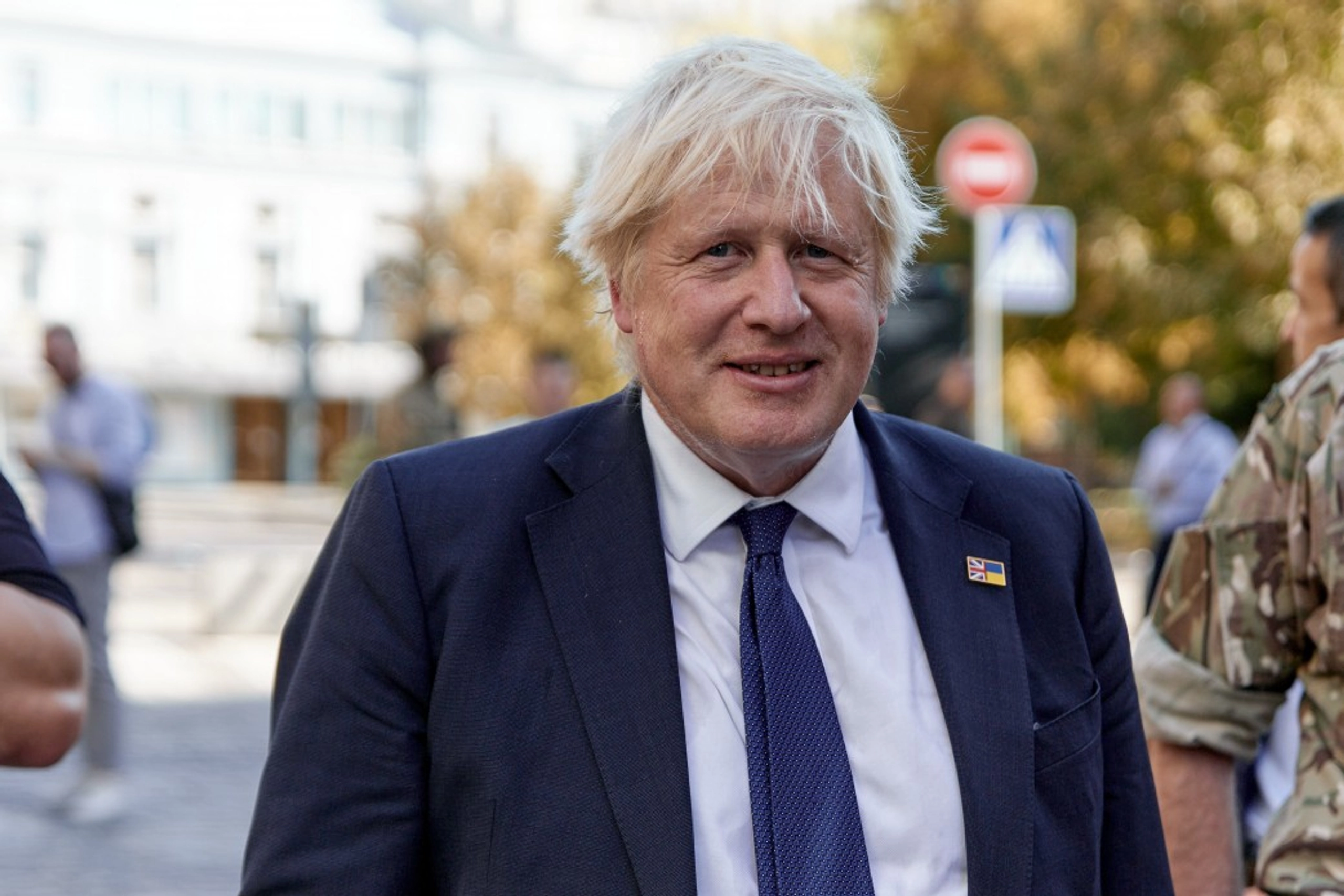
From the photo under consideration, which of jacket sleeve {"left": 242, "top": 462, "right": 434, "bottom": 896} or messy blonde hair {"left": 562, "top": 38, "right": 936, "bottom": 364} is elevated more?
messy blonde hair {"left": 562, "top": 38, "right": 936, "bottom": 364}

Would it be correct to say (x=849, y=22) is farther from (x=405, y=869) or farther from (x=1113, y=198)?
(x=405, y=869)

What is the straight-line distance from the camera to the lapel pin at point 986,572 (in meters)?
2.45

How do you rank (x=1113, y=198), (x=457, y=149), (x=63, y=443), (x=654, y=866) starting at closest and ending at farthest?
(x=654, y=866) → (x=63, y=443) → (x=1113, y=198) → (x=457, y=149)

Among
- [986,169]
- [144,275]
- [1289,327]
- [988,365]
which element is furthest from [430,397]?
[144,275]

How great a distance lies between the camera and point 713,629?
2.33 meters

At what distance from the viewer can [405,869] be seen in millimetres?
2193

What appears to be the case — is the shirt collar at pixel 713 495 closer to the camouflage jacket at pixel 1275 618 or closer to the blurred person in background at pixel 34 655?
the camouflage jacket at pixel 1275 618

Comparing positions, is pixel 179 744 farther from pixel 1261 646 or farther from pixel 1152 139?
pixel 1152 139

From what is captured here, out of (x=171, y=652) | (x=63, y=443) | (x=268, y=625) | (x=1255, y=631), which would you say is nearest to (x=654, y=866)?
(x=1255, y=631)

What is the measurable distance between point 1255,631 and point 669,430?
95cm

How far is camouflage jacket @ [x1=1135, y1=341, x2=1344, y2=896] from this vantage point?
2.57 meters

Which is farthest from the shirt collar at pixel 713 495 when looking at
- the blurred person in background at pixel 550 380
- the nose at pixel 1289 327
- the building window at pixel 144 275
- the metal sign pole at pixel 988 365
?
the building window at pixel 144 275

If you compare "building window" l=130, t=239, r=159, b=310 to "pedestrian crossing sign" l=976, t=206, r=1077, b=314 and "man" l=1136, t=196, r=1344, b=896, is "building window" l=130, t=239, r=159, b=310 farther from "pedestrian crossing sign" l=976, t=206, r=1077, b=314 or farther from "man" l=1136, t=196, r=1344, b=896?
"man" l=1136, t=196, r=1344, b=896

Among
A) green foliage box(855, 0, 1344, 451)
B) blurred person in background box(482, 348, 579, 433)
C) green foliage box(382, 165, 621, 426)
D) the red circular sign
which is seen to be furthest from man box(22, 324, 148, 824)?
green foliage box(382, 165, 621, 426)
